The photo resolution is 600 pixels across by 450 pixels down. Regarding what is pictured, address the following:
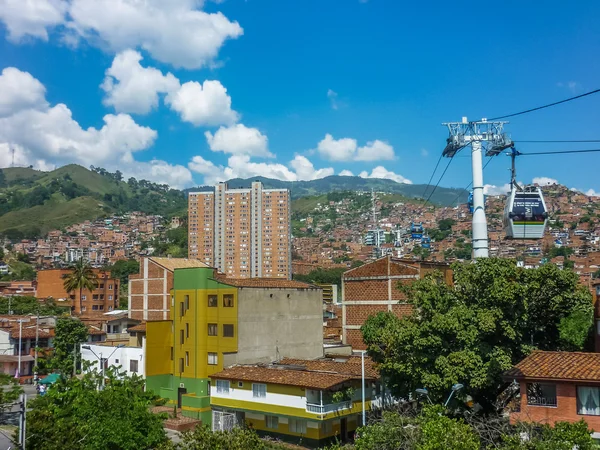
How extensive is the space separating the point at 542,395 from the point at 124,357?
39.0 m

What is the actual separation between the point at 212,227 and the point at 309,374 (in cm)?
14276

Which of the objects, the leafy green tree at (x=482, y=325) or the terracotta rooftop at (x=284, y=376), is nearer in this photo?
the leafy green tree at (x=482, y=325)

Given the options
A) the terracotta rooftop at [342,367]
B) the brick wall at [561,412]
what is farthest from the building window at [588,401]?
the terracotta rooftop at [342,367]

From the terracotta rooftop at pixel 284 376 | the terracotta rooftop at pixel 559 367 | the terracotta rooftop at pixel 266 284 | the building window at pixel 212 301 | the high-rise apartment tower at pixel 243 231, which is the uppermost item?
the high-rise apartment tower at pixel 243 231

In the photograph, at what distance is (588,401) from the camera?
24.4m

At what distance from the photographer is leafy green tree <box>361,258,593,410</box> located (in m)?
29.5

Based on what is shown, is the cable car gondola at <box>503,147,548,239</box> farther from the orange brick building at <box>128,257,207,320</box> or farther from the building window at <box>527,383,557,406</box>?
the orange brick building at <box>128,257,207,320</box>

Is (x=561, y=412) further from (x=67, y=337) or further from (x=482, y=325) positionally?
(x=67, y=337)

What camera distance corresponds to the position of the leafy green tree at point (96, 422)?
2581cm

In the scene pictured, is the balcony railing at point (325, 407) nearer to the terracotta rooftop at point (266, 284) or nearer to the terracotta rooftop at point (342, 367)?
the terracotta rooftop at point (342, 367)

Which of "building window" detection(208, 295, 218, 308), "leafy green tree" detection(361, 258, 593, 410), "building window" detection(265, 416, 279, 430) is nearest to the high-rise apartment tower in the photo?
"building window" detection(208, 295, 218, 308)

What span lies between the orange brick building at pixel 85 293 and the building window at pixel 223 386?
73.6 metres

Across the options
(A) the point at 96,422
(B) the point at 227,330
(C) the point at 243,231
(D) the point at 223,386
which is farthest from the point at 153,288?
(C) the point at 243,231

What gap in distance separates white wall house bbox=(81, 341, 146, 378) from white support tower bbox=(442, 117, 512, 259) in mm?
29429
